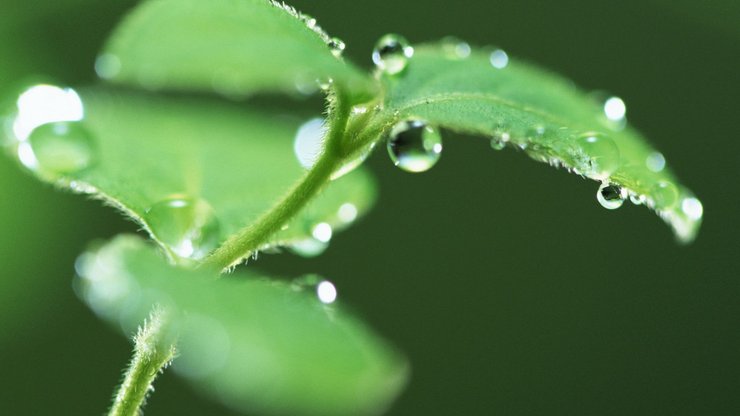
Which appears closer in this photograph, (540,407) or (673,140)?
(540,407)

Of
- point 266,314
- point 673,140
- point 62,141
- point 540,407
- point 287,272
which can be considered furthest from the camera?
point 673,140

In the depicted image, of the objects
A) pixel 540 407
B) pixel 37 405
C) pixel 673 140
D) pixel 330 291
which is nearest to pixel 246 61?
pixel 330 291

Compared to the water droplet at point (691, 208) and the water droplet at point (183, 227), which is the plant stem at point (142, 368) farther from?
the water droplet at point (691, 208)

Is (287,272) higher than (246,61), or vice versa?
(287,272)

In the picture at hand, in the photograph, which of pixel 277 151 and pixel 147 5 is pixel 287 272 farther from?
pixel 147 5

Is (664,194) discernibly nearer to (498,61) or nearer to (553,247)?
(498,61)

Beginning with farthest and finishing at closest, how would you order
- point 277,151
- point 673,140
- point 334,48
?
point 673,140
point 277,151
point 334,48
